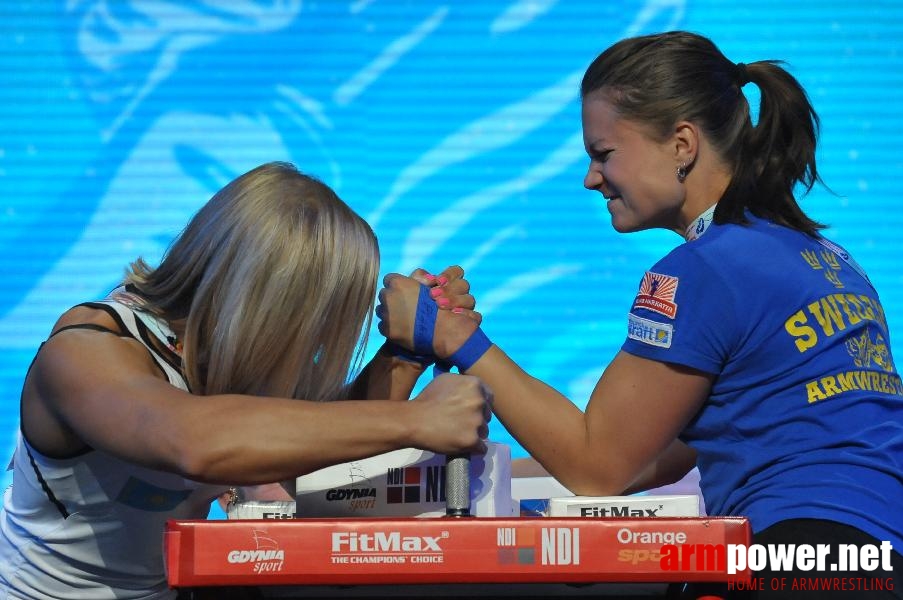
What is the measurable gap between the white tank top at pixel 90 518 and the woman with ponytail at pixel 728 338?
0.46 m

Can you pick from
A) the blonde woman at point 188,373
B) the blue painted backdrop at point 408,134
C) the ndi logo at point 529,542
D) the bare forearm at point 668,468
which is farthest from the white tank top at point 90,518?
the blue painted backdrop at point 408,134

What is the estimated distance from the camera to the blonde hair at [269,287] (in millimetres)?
1546

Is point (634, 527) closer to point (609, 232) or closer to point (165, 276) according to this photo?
point (165, 276)

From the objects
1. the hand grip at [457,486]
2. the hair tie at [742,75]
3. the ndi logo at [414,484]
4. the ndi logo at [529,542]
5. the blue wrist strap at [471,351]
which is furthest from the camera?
the hair tie at [742,75]

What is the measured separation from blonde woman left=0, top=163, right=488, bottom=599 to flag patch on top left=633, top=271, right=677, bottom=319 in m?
0.29

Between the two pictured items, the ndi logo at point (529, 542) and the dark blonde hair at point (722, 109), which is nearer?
the ndi logo at point (529, 542)

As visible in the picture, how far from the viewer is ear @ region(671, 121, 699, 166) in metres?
1.74

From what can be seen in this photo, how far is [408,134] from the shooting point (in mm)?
4051

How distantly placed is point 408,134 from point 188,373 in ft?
8.44

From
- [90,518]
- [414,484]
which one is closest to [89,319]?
[90,518]

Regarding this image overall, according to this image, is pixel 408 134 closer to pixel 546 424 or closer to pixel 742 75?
pixel 742 75

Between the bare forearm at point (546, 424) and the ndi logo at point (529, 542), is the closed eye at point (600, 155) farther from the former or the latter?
the ndi logo at point (529, 542)

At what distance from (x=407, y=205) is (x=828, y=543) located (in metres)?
2.81

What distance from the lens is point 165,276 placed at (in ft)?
5.45
